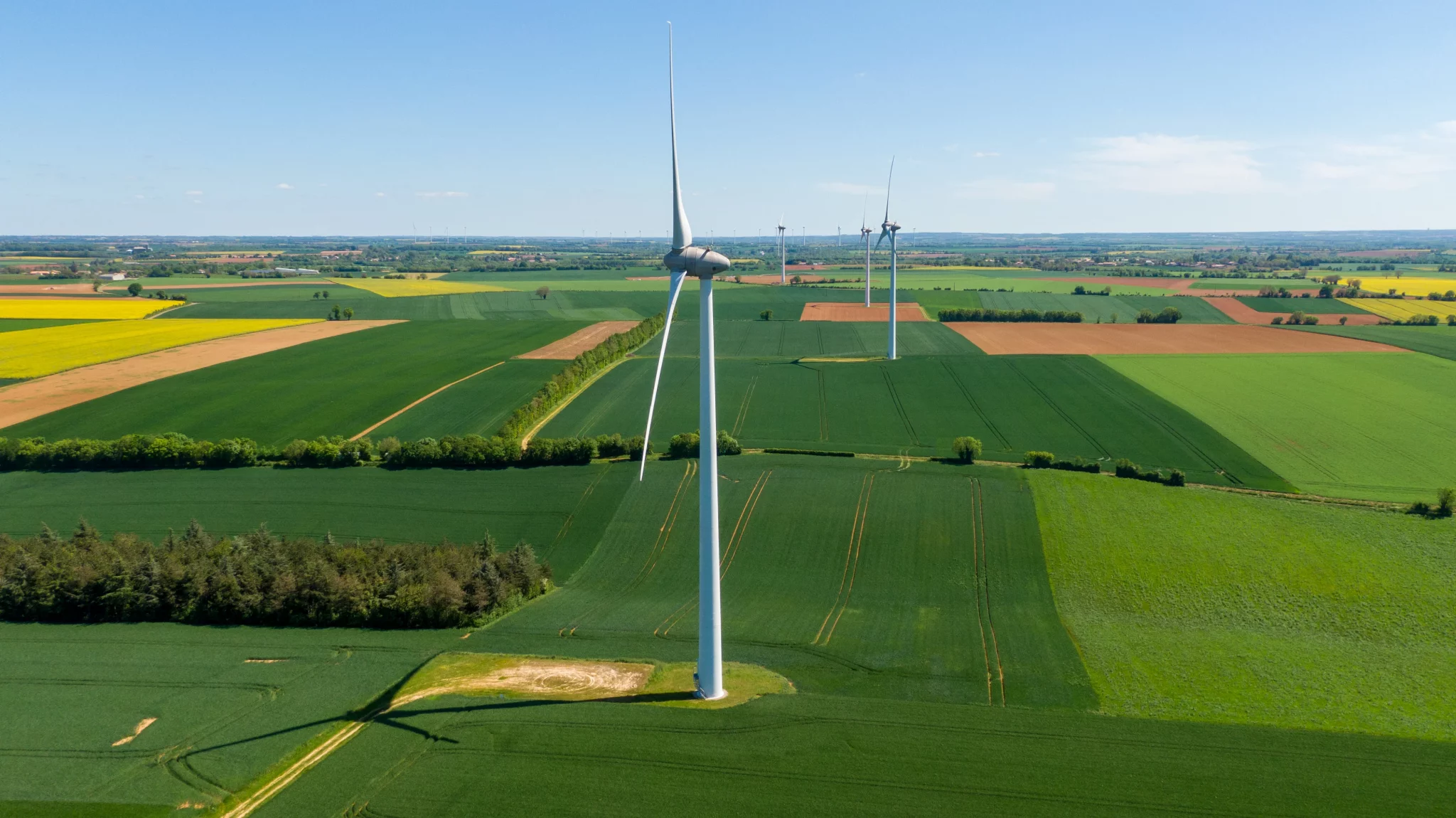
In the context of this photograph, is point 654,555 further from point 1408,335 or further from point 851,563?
point 1408,335

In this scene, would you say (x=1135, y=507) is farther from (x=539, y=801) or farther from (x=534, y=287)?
(x=534, y=287)

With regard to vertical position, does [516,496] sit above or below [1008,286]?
below

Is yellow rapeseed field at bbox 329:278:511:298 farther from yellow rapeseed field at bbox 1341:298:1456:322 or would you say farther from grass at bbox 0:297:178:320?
yellow rapeseed field at bbox 1341:298:1456:322

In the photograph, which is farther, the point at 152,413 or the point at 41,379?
the point at 41,379

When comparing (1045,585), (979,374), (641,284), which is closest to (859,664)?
(1045,585)

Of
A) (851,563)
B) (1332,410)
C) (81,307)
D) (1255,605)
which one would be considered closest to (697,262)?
(851,563)

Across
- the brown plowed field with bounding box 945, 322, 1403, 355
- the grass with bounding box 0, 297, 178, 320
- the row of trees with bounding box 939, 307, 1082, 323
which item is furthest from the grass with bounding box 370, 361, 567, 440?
the grass with bounding box 0, 297, 178, 320

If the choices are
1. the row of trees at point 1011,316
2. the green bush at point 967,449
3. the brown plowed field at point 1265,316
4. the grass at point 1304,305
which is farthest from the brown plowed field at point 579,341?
the grass at point 1304,305
